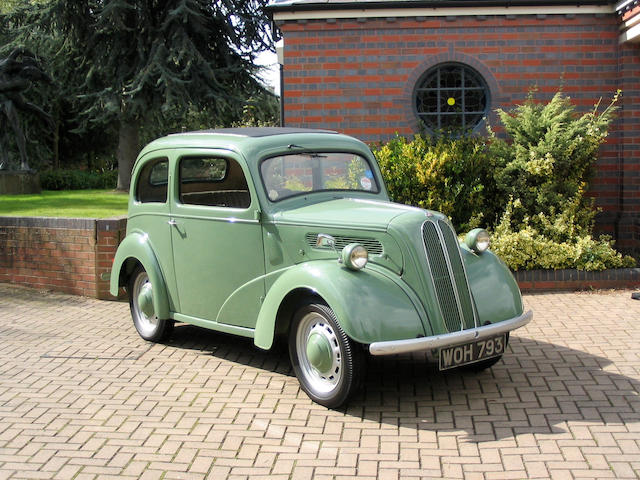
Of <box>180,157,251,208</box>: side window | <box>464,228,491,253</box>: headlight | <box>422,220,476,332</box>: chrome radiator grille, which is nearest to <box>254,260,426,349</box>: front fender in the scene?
<box>422,220,476,332</box>: chrome radiator grille

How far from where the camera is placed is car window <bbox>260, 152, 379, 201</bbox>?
6.09 meters

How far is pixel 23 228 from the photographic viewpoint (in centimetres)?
984

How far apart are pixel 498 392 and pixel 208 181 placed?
10.4 ft

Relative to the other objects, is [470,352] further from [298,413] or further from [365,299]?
[298,413]

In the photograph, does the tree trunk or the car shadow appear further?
the tree trunk

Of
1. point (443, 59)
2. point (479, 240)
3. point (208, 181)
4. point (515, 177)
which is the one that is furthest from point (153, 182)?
point (443, 59)

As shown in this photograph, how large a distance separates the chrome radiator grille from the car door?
1385 mm

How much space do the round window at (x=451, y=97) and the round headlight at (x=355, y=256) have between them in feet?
23.8

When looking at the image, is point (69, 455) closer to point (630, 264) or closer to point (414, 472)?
point (414, 472)

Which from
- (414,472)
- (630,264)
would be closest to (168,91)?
(630,264)

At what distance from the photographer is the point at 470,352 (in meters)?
5.16

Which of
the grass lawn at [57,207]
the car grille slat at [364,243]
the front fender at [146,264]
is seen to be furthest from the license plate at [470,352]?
the grass lawn at [57,207]

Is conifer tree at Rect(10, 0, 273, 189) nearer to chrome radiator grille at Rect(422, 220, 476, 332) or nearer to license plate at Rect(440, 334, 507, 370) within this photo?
chrome radiator grille at Rect(422, 220, 476, 332)

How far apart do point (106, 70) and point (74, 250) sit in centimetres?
1487
